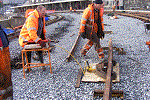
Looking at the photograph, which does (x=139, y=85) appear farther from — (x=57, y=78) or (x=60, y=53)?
(x=60, y=53)

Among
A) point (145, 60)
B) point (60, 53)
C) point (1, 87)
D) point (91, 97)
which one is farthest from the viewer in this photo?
point (60, 53)

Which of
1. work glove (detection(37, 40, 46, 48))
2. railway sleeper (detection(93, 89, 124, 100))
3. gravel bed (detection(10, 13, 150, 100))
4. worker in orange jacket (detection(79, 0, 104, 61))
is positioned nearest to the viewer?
railway sleeper (detection(93, 89, 124, 100))

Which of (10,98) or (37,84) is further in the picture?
(37,84)

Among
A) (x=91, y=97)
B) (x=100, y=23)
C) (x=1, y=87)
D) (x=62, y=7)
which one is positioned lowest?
(x=91, y=97)

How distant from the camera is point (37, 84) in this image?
4.75 meters

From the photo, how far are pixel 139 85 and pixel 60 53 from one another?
3.99 metres

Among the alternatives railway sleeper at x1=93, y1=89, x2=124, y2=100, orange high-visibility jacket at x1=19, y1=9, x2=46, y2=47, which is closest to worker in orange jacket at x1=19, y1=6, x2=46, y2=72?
orange high-visibility jacket at x1=19, y1=9, x2=46, y2=47

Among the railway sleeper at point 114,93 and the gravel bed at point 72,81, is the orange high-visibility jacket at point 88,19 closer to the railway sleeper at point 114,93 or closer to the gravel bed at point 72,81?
the gravel bed at point 72,81

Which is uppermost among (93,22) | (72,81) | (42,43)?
(93,22)

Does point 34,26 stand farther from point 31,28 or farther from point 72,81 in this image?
point 72,81

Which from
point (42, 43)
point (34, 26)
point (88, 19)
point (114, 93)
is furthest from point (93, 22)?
point (114, 93)

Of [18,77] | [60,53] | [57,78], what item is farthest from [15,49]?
[57,78]

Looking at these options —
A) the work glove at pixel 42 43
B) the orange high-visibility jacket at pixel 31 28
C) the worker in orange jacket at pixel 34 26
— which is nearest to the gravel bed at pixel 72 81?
the work glove at pixel 42 43

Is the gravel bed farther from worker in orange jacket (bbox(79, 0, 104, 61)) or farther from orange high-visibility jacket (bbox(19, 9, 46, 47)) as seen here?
orange high-visibility jacket (bbox(19, 9, 46, 47))
